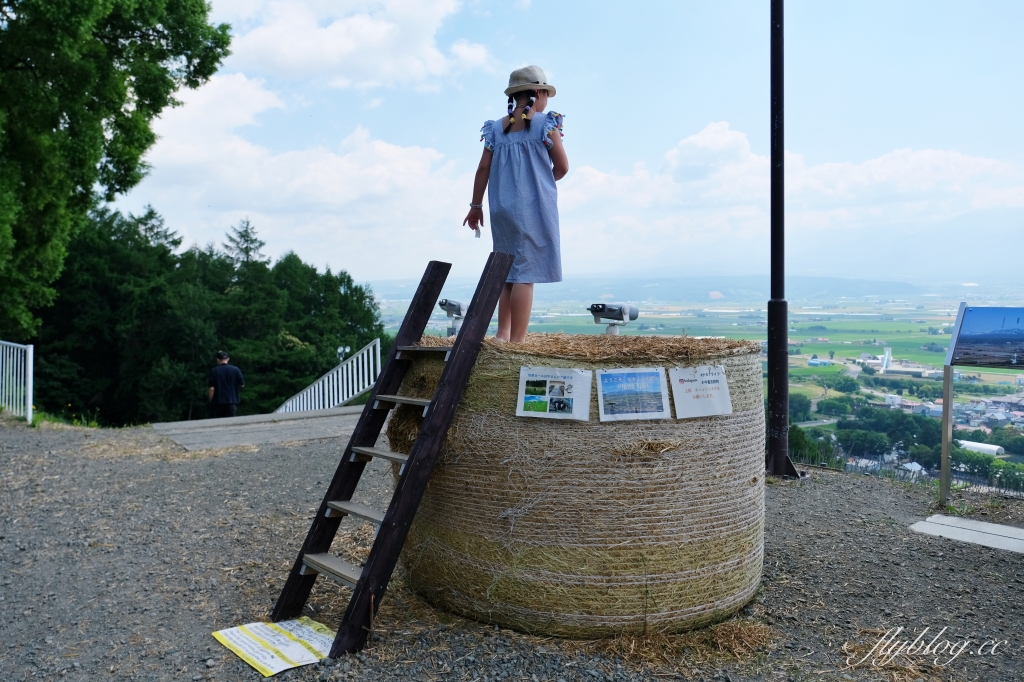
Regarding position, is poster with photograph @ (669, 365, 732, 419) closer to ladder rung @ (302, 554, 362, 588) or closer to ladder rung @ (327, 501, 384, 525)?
ladder rung @ (327, 501, 384, 525)

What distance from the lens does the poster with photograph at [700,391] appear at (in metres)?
3.31

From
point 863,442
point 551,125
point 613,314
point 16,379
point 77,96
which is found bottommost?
point 863,442

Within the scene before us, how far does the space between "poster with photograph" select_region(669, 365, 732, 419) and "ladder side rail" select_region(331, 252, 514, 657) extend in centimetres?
85

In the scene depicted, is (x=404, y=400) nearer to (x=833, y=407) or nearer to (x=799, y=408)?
(x=799, y=408)

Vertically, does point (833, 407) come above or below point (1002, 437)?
above

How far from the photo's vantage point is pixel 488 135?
12.9 ft

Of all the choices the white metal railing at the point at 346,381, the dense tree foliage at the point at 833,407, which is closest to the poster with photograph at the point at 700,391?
the dense tree foliage at the point at 833,407

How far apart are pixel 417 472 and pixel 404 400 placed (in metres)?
0.41

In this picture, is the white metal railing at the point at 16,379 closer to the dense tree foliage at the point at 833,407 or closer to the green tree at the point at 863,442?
the dense tree foliage at the point at 833,407

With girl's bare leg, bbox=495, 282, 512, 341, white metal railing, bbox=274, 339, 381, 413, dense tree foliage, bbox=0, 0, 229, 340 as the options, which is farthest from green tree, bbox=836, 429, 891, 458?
dense tree foliage, bbox=0, 0, 229, 340

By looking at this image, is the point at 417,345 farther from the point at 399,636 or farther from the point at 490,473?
the point at 399,636

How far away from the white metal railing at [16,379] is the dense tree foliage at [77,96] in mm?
1766

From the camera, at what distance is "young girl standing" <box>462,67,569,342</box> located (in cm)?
379

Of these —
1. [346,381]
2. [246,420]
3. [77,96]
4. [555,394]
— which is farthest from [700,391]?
[77,96]
